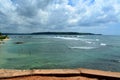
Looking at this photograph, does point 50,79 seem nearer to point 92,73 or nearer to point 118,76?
point 92,73

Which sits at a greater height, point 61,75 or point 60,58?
point 61,75

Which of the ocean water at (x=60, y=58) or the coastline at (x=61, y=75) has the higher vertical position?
the coastline at (x=61, y=75)

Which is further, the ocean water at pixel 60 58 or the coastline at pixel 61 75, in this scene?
the ocean water at pixel 60 58

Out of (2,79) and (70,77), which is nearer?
(2,79)

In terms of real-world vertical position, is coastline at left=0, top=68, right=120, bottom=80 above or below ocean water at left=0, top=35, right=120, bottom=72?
above

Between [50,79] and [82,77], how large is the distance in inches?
36.5

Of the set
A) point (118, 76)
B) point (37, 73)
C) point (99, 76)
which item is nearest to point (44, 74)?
point (37, 73)

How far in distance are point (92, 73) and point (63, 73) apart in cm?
85

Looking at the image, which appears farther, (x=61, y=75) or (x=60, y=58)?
(x=60, y=58)

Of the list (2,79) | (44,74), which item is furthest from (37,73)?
(2,79)

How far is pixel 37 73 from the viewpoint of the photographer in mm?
5660

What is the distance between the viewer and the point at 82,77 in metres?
5.52

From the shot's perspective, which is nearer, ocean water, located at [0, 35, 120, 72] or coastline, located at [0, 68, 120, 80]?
coastline, located at [0, 68, 120, 80]

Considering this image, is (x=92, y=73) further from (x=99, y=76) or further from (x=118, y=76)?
(x=118, y=76)
